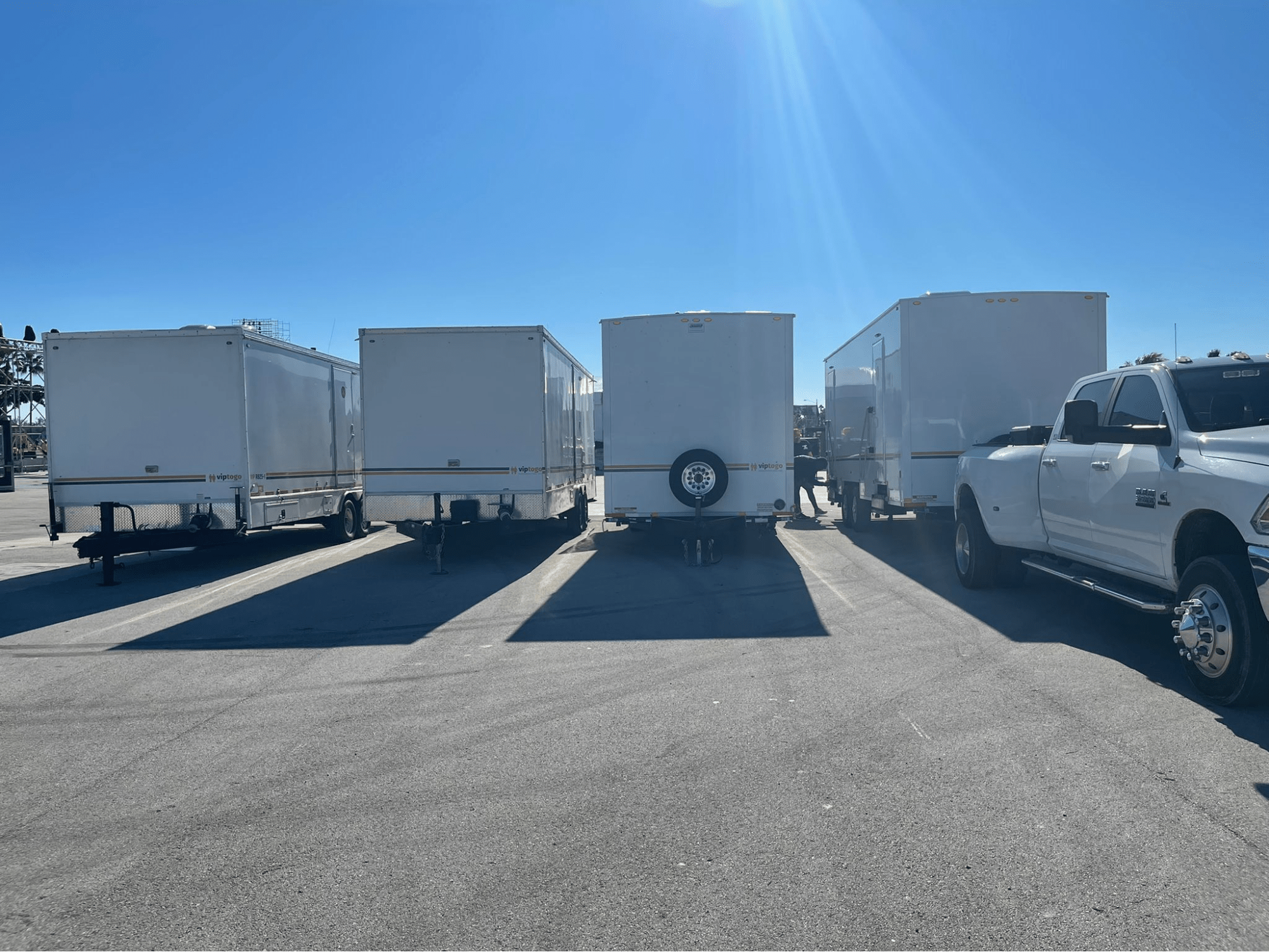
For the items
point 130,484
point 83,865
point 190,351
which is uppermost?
point 190,351

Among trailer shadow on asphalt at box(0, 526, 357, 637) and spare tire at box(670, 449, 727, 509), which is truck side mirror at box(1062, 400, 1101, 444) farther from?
trailer shadow on asphalt at box(0, 526, 357, 637)

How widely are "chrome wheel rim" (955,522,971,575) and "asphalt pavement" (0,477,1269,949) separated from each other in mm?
998

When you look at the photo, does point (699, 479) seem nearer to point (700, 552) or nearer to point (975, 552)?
point (700, 552)

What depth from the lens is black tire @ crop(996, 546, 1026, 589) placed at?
9562 millimetres

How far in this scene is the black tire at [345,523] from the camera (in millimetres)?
16156

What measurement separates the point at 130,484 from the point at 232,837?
9844mm

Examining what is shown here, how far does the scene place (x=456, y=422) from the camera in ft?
41.8

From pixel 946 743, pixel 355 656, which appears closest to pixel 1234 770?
pixel 946 743

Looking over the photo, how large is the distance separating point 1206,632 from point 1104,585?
1479 mm

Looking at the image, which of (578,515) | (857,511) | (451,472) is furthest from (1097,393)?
(578,515)

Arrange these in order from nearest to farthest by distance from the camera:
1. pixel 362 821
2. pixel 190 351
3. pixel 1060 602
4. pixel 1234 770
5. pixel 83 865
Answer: pixel 83 865 → pixel 362 821 → pixel 1234 770 → pixel 1060 602 → pixel 190 351

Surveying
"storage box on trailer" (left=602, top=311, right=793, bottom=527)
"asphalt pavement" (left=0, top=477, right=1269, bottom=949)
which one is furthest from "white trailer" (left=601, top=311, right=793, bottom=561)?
"asphalt pavement" (left=0, top=477, right=1269, bottom=949)

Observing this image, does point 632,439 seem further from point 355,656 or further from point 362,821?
point 362,821

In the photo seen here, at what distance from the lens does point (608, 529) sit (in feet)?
58.7
